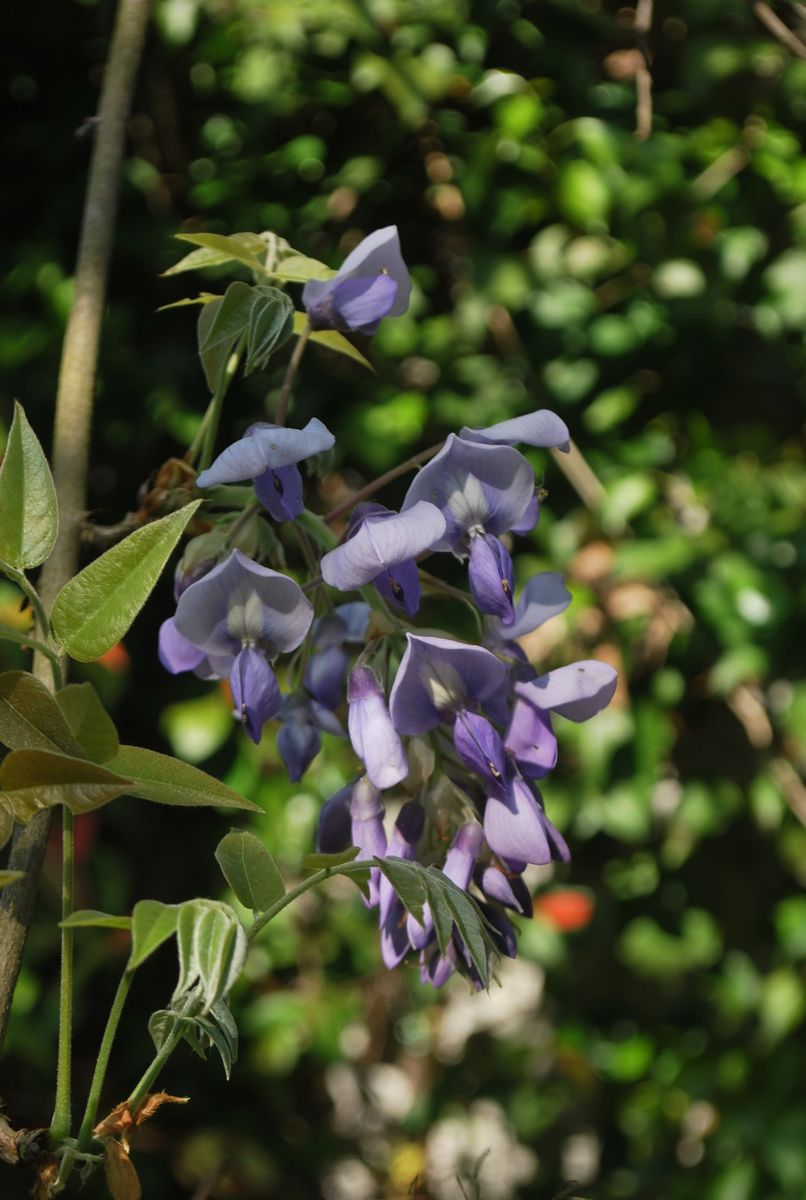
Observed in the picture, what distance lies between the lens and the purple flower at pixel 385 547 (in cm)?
48

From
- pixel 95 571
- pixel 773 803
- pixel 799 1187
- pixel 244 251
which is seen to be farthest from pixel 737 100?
pixel 95 571

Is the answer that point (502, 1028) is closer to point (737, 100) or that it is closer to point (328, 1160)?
point (328, 1160)

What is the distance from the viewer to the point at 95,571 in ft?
1.41

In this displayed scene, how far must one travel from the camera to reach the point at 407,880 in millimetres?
438

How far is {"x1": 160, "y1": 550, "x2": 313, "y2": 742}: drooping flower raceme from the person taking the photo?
20.0 inches

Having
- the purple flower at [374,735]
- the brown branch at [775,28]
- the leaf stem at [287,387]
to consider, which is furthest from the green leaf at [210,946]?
the brown branch at [775,28]

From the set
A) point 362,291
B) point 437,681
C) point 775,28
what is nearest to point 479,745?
point 437,681

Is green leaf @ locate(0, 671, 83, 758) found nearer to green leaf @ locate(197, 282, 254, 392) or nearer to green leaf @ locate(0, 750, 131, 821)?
green leaf @ locate(0, 750, 131, 821)

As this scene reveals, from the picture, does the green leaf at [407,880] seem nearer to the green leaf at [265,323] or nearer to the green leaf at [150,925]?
the green leaf at [150,925]

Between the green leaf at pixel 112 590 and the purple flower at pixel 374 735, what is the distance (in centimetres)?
13

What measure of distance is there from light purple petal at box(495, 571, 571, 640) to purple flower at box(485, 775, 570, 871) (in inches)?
3.3

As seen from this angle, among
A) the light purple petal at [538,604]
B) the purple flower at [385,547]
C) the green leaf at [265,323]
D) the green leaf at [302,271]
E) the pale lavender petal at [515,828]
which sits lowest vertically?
the pale lavender petal at [515,828]

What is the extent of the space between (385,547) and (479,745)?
10 centimetres

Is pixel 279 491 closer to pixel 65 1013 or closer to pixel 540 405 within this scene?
pixel 65 1013
